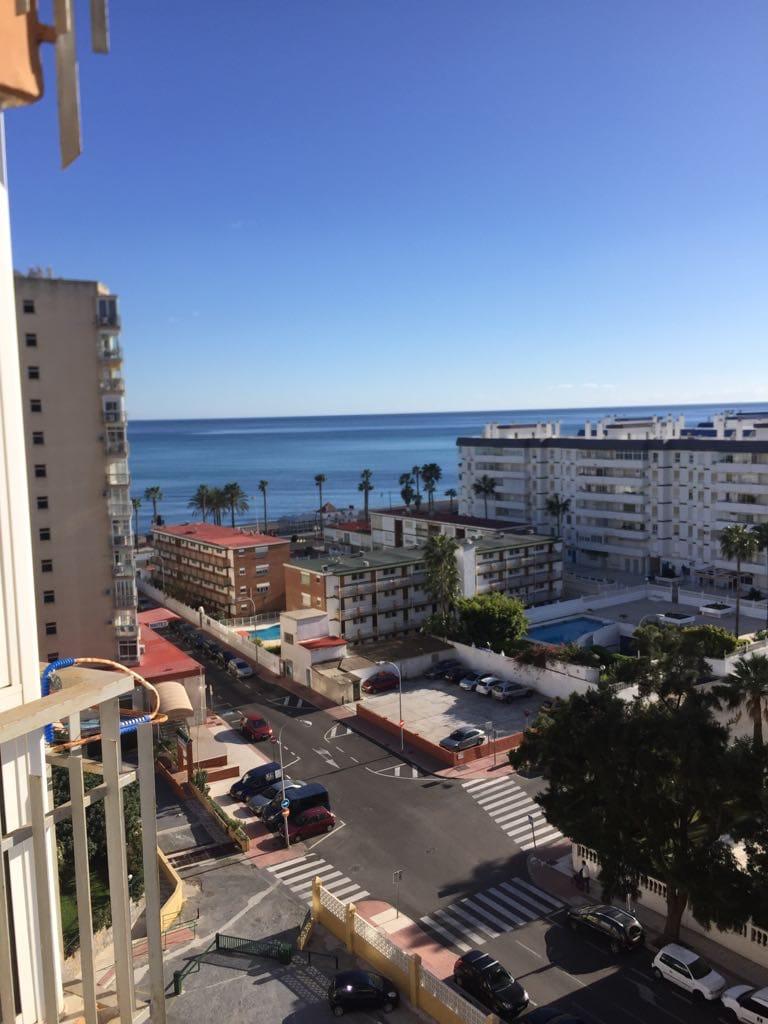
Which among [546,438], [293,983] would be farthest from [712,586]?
[293,983]

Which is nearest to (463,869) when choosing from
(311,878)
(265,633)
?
(311,878)

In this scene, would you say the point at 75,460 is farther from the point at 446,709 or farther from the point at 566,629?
the point at 566,629

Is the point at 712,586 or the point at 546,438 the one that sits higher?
the point at 546,438

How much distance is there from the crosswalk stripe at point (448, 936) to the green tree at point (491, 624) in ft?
96.7

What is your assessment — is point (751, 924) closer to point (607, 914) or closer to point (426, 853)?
point (607, 914)

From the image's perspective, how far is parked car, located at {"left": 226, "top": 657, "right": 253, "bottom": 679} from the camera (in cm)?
5578

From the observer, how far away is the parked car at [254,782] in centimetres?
3750

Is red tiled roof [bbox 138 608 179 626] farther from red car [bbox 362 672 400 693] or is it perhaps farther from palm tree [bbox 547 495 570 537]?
palm tree [bbox 547 495 570 537]

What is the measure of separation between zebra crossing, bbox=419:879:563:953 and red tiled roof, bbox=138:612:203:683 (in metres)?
21.6

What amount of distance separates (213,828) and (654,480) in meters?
64.0

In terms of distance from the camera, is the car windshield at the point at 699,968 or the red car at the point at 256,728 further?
the red car at the point at 256,728

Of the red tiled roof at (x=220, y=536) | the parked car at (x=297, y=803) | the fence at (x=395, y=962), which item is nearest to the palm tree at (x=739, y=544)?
the red tiled roof at (x=220, y=536)

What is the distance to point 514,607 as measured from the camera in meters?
57.5

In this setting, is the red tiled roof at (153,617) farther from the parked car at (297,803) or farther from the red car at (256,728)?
the parked car at (297,803)
